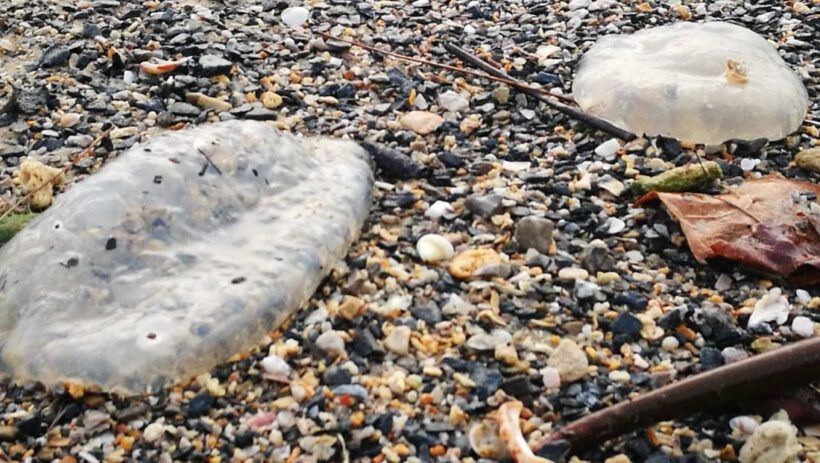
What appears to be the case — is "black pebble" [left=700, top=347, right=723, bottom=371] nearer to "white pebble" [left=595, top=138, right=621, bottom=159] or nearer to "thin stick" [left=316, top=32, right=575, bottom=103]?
"white pebble" [left=595, top=138, right=621, bottom=159]

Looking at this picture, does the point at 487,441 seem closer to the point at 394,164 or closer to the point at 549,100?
the point at 394,164

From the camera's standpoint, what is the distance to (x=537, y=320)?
2.46m

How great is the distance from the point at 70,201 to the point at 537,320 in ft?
4.46

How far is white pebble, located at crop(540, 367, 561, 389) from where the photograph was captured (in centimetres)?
226

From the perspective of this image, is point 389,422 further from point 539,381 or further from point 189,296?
point 189,296

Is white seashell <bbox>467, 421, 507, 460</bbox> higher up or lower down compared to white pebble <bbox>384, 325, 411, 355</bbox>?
higher up

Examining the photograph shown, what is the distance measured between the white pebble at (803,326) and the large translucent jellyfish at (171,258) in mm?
1249

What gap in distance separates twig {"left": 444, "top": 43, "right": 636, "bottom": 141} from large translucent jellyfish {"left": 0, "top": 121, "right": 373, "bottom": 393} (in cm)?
89

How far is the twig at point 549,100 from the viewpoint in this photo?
3.28 meters

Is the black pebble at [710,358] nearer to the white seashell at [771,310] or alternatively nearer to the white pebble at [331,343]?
the white seashell at [771,310]

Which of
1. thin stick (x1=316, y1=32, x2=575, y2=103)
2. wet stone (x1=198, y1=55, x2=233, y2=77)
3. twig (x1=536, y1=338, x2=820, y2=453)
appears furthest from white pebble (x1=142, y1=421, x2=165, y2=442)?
thin stick (x1=316, y1=32, x2=575, y2=103)

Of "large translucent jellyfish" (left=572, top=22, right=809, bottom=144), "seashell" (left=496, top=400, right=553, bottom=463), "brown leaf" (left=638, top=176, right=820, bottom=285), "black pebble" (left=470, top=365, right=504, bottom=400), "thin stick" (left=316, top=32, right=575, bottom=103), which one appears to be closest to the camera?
"seashell" (left=496, top=400, right=553, bottom=463)

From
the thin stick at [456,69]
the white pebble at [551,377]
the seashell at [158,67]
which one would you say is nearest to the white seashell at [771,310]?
the white pebble at [551,377]

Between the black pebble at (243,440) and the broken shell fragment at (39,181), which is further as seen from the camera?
the broken shell fragment at (39,181)
